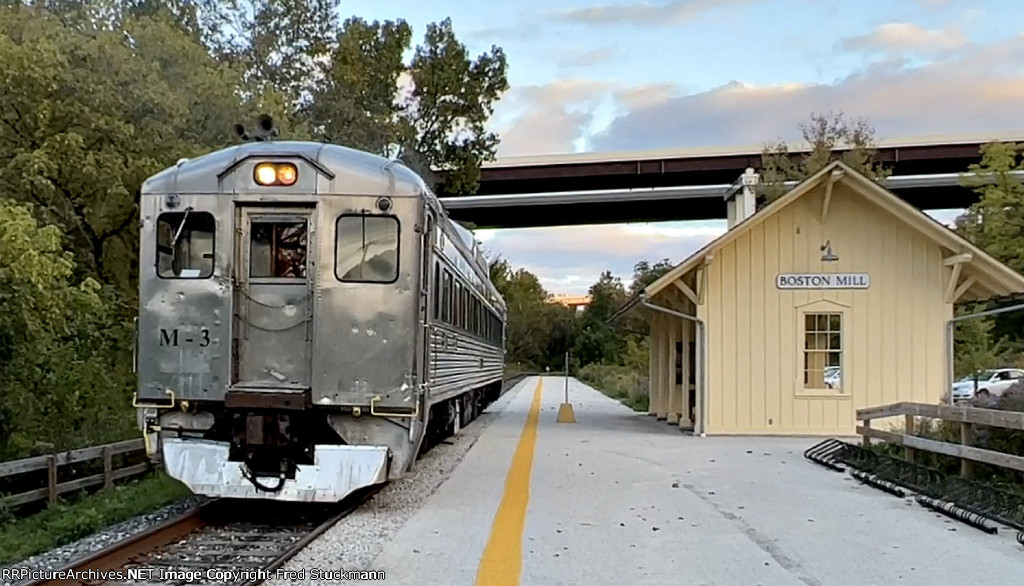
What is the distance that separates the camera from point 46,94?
50.9ft

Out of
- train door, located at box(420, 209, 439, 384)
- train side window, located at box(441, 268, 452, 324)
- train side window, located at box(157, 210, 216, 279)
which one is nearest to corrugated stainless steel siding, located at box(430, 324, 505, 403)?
train side window, located at box(441, 268, 452, 324)

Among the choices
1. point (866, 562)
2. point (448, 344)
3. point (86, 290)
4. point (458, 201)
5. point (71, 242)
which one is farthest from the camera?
point (458, 201)

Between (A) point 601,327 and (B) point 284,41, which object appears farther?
(A) point 601,327

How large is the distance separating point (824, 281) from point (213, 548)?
13.1 metres

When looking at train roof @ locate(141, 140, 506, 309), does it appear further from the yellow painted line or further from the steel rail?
→ the yellow painted line

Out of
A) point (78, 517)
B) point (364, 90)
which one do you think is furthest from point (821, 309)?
point (364, 90)

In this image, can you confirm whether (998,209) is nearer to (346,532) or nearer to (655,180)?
(655,180)

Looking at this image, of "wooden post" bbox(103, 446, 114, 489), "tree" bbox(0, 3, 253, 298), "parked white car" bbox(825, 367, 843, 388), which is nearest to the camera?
"wooden post" bbox(103, 446, 114, 489)

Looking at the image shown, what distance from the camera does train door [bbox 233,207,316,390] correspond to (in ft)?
29.2

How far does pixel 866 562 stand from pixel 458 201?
118ft

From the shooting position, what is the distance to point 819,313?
18125 millimetres

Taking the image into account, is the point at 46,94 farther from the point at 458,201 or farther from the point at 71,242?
the point at 458,201

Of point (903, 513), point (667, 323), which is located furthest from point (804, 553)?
point (667, 323)

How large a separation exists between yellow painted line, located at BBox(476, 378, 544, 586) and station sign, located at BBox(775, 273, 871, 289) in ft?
21.0
